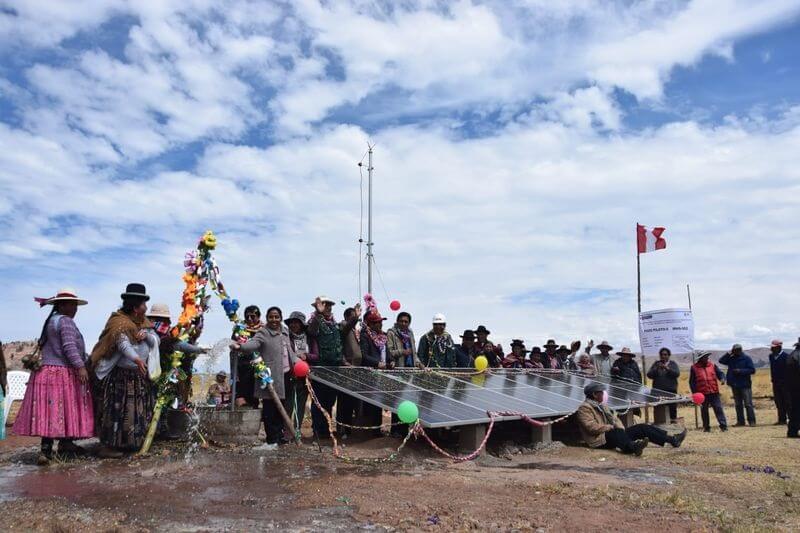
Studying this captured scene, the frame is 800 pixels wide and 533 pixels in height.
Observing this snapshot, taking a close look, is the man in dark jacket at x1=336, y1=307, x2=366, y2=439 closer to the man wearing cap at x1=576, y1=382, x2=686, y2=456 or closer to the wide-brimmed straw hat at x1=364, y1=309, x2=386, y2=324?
the wide-brimmed straw hat at x1=364, y1=309, x2=386, y2=324

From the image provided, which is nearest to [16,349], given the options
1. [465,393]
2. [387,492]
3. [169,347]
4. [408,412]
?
[169,347]

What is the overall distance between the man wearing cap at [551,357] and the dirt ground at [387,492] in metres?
7.77

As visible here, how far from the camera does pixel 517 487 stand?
280 inches

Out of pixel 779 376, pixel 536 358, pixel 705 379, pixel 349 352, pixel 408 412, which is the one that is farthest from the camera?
pixel 536 358

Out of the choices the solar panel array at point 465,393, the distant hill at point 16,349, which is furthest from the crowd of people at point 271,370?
the distant hill at point 16,349

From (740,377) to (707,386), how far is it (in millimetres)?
1219

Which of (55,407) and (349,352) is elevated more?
(349,352)

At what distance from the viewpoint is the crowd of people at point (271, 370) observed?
8.15 metres

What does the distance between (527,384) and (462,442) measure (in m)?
3.71

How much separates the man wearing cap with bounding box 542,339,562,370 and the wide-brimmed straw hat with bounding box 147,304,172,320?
10790 millimetres

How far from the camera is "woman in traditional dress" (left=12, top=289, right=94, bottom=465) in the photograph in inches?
313

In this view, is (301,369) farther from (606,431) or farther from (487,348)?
(487,348)

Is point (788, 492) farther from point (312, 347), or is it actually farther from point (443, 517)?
point (312, 347)

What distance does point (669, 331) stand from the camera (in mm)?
16094
